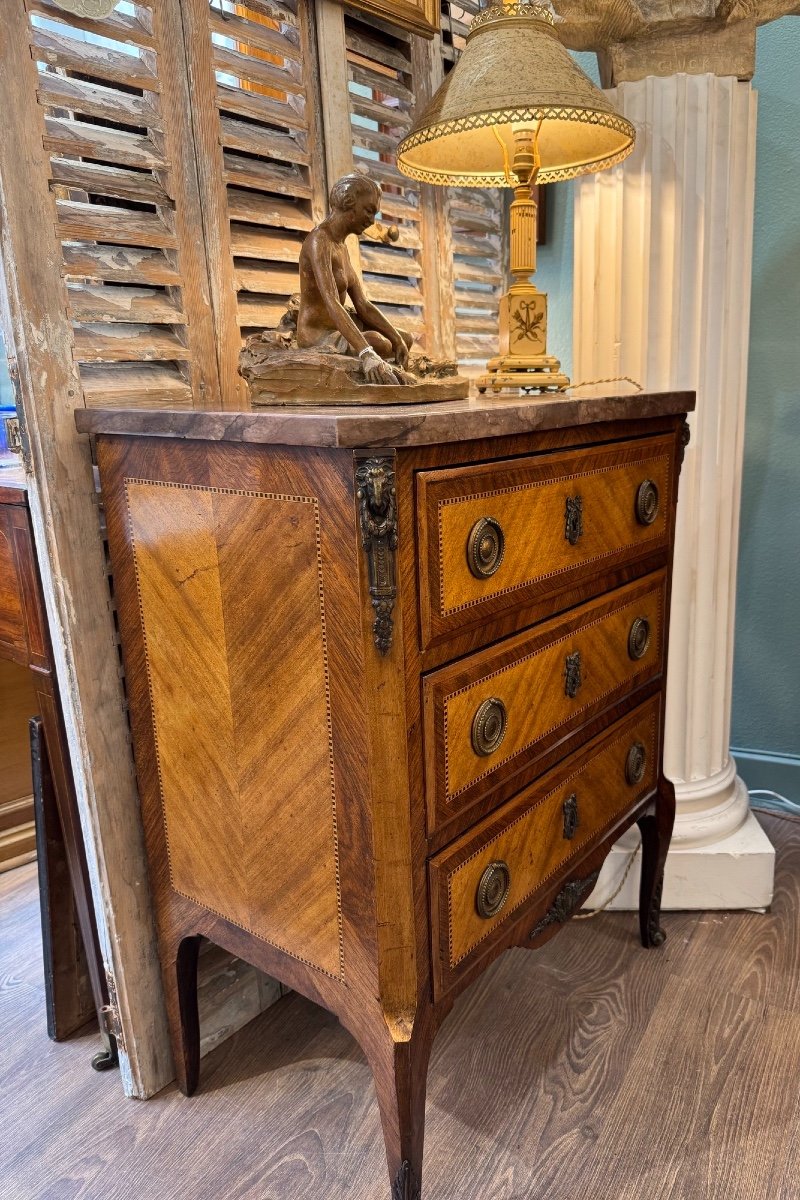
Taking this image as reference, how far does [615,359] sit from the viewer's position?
68.1 inches

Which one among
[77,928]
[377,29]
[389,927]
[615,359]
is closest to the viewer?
[389,927]

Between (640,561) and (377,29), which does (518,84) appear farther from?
(640,561)

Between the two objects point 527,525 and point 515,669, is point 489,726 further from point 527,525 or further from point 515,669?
point 527,525

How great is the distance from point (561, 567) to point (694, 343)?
792 mm

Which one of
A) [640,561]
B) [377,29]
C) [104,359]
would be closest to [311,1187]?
[640,561]

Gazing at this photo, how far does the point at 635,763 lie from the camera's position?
1.48m

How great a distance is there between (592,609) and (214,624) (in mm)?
554

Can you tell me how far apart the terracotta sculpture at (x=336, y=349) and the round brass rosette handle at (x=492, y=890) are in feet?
2.04

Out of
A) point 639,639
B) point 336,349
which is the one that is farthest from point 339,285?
point 639,639

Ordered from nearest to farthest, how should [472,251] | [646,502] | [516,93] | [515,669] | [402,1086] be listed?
[402,1086], [515,669], [516,93], [646,502], [472,251]

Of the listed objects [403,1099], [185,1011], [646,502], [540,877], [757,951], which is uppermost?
[646,502]

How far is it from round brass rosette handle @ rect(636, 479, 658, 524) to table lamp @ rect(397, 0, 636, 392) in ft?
0.73

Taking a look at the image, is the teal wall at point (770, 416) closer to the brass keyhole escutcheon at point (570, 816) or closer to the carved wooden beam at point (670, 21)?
the carved wooden beam at point (670, 21)

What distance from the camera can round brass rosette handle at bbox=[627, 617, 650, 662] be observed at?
140 centimetres
